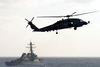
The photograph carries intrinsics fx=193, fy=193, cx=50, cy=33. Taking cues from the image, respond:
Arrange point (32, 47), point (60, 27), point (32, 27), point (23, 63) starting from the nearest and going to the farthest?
point (60, 27) < point (32, 27) < point (23, 63) < point (32, 47)

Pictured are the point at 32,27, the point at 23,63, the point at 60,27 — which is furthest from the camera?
the point at 23,63

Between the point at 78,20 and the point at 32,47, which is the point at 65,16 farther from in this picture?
the point at 32,47

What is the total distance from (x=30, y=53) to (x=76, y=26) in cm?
13501

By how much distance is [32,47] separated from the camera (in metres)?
172

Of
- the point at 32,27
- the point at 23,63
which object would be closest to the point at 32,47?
the point at 23,63

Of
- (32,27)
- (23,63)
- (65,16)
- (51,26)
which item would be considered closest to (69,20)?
(65,16)

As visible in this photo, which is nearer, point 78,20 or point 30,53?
point 78,20

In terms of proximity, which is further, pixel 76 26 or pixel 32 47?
pixel 32 47

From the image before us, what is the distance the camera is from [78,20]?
38531mm

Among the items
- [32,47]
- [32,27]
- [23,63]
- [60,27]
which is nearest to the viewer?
[60,27]

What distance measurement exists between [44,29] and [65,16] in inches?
191

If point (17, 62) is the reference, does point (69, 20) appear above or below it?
above

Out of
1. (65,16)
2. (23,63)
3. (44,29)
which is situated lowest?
(23,63)

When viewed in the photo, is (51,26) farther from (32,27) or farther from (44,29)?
(32,27)
